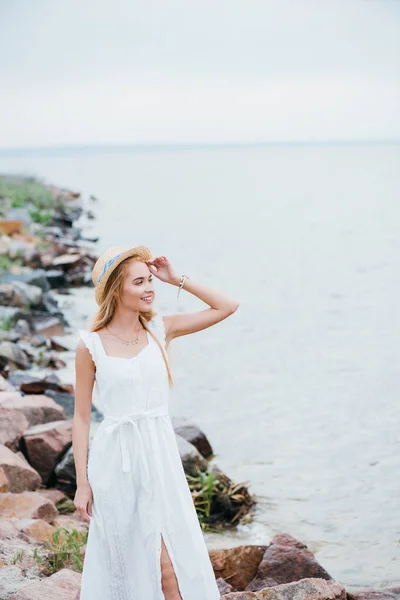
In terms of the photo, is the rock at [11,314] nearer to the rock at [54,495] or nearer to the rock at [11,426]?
the rock at [11,426]

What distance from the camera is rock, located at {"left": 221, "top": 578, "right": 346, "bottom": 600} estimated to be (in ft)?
15.7

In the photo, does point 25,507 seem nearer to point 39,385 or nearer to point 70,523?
point 70,523

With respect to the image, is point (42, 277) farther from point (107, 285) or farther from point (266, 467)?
point (107, 285)

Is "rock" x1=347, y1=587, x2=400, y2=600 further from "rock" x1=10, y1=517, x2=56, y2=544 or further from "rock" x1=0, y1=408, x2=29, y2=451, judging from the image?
"rock" x1=0, y1=408, x2=29, y2=451

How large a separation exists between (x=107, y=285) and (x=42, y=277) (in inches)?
601

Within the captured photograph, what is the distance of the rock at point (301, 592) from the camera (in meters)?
4.79

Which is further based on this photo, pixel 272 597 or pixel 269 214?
pixel 269 214

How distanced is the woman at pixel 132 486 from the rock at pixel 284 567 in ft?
5.82

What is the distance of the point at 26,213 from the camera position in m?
32.7

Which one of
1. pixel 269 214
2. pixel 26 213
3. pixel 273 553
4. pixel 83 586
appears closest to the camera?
pixel 83 586

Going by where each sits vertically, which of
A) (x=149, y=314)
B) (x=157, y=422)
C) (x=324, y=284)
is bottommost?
(x=324, y=284)

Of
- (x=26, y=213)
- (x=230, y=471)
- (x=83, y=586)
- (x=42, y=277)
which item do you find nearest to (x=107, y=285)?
(x=83, y=586)

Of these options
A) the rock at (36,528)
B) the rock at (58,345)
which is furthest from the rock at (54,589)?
the rock at (58,345)

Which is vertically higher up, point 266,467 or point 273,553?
point 273,553
